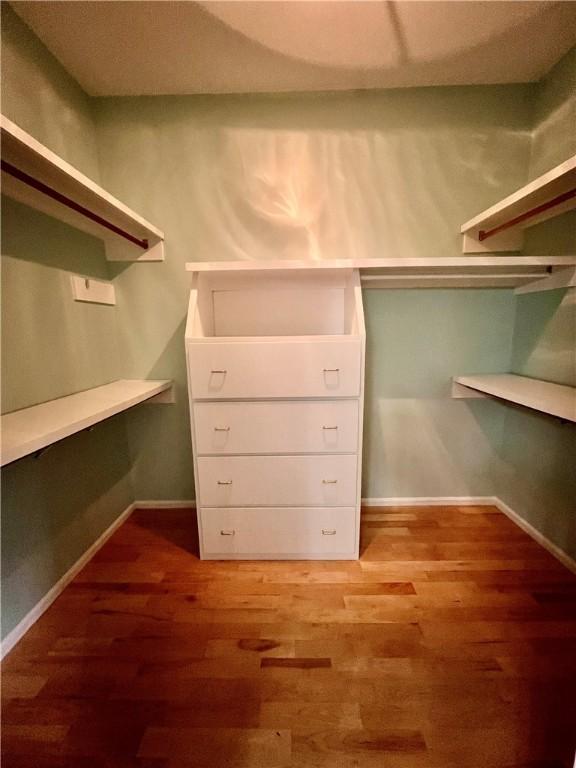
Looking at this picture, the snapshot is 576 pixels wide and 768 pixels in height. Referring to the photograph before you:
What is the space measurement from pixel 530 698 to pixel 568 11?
7.54 feet

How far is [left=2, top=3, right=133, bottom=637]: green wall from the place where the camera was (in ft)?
3.65

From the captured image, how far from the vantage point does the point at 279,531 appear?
1455 millimetres

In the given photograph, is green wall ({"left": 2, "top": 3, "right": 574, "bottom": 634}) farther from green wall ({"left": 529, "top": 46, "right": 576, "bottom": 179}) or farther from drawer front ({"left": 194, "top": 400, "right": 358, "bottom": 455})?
drawer front ({"left": 194, "top": 400, "right": 358, "bottom": 455})

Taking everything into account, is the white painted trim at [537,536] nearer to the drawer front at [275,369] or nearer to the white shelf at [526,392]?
the white shelf at [526,392]

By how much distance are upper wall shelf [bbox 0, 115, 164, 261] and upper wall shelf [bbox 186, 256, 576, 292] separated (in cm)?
40

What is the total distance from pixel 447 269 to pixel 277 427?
3.87ft

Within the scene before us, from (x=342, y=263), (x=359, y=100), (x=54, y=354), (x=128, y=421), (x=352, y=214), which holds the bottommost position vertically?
(x=128, y=421)

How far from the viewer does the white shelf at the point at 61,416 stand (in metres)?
0.82

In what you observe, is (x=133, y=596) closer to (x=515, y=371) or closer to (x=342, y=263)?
(x=342, y=263)

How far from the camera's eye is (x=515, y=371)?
5.65ft

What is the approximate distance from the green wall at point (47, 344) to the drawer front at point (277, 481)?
1.88 ft

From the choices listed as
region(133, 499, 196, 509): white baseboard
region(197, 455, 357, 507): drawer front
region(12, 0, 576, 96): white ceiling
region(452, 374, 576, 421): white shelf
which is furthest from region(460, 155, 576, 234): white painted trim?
region(133, 499, 196, 509): white baseboard

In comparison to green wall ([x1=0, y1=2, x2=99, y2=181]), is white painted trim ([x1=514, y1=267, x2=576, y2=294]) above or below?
below

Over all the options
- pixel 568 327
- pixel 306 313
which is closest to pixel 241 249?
pixel 306 313
